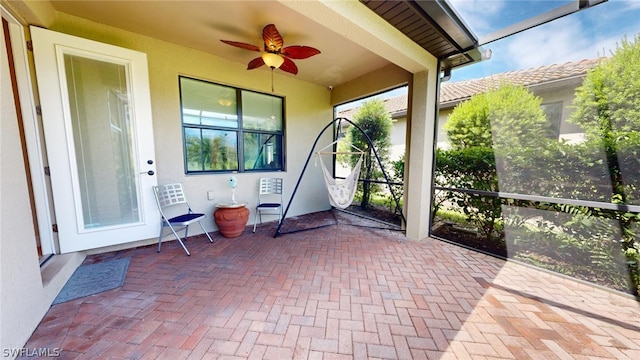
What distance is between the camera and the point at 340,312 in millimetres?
1630

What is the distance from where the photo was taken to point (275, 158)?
13.6ft

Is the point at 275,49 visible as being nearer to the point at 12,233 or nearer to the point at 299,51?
the point at 299,51

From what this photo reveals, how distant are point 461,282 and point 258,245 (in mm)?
2344

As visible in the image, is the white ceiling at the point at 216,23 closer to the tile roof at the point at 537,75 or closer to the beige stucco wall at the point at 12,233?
the beige stucco wall at the point at 12,233

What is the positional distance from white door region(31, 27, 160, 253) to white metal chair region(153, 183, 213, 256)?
0.45 feet

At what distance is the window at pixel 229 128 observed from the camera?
125 inches

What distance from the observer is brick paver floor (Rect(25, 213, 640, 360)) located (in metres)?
1.31

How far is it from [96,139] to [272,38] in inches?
90.7

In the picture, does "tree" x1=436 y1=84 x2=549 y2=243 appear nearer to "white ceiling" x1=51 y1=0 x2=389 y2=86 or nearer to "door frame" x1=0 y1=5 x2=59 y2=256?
"white ceiling" x1=51 y1=0 x2=389 y2=86

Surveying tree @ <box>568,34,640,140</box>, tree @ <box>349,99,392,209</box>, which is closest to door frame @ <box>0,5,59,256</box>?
tree @ <box>349,99,392,209</box>

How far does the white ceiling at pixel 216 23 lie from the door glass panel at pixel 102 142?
0.51m

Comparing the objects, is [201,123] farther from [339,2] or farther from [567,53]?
[567,53]

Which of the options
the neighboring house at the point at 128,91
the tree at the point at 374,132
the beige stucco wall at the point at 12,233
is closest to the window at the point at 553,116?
the neighboring house at the point at 128,91

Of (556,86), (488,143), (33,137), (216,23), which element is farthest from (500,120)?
(33,137)
